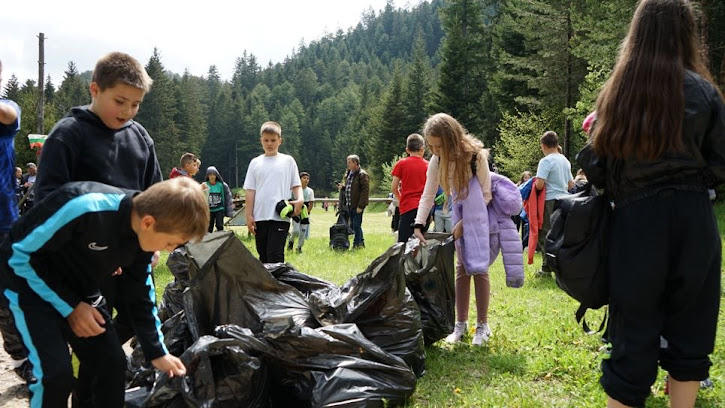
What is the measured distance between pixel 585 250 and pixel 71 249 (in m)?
2.10

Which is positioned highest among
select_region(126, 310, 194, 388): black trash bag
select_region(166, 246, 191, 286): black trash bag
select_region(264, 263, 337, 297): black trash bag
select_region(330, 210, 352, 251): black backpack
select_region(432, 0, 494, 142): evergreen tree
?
select_region(432, 0, 494, 142): evergreen tree

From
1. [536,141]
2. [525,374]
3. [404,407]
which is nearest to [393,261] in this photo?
[404,407]

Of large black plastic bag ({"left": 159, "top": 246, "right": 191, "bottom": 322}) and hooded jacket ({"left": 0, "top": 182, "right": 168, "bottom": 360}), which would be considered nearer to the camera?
hooded jacket ({"left": 0, "top": 182, "right": 168, "bottom": 360})

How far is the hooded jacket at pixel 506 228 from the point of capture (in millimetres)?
4352

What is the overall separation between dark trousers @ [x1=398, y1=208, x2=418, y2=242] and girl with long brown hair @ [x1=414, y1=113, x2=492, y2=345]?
212 cm

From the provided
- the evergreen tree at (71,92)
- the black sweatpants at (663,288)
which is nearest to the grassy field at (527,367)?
the black sweatpants at (663,288)

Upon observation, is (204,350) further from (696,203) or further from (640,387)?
(696,203)

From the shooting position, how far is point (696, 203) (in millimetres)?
2232

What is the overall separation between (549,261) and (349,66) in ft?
432

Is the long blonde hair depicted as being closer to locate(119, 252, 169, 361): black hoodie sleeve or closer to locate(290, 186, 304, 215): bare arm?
locate(290, 186, 304, 215): bare arm

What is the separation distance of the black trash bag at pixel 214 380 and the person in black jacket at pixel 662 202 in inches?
63.7

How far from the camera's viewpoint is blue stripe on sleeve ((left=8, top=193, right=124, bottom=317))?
2.04 metres

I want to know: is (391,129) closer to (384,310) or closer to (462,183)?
(462,183)

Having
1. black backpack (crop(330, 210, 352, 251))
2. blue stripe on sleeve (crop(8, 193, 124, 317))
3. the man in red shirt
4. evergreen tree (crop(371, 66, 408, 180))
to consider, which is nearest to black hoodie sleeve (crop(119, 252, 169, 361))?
blue stripe on sleeve (crop(8, 193, 124, 317))
